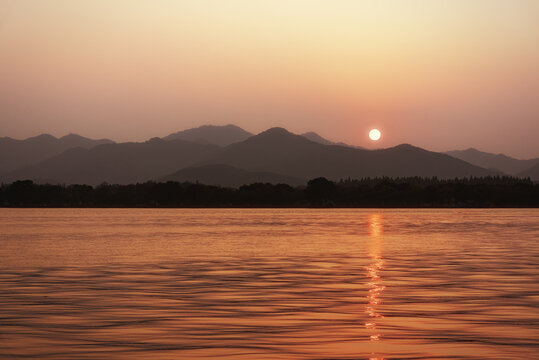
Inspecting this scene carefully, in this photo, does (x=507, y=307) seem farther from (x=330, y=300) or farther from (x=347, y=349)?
(x=347, y=349)

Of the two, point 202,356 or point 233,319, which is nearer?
point 202,356

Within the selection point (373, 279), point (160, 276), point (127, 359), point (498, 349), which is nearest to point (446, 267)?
point (373, 279)

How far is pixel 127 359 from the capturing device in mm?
18391

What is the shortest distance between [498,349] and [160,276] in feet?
67.6

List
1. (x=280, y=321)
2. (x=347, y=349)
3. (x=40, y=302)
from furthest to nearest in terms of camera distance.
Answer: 1. (x=40, y=302)
2. (x=280, y=321)
3. (x=347, y=349)

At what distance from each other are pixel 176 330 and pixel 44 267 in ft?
72.9

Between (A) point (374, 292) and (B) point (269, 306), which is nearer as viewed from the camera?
(B) point (269, 306)

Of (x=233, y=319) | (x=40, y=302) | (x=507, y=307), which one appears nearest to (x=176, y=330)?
(x=233, y=319)

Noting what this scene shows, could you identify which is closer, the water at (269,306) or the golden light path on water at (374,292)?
the water at (269,306)

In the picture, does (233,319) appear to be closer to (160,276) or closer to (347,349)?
(347,349)

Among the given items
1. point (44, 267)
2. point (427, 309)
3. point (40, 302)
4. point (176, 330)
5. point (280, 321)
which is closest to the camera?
point (176, 330)

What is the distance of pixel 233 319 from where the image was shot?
24.2 m

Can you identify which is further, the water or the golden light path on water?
the golden light path on water

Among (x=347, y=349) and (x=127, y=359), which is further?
(x=347, y=349)
